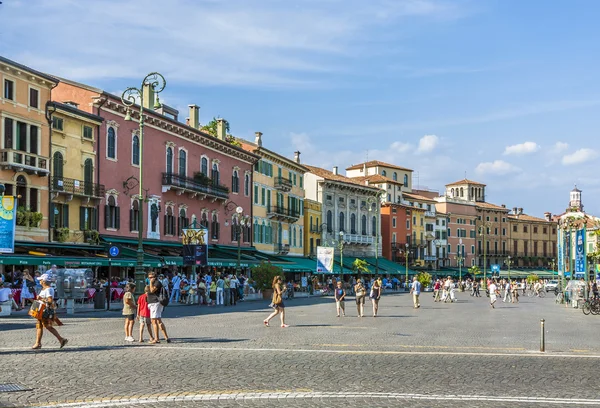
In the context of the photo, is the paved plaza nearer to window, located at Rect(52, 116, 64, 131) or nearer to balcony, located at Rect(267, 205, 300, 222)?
window, located at Rect(52, 116, 64, 131)

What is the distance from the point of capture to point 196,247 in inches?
1633

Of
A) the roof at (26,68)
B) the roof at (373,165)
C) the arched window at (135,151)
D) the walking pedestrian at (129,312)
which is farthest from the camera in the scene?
the roof at (373,165)

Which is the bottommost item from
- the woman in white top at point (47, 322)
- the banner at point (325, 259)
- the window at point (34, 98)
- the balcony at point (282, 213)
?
the woman in white top at point (47, 322)

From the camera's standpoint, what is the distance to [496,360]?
54.4ft

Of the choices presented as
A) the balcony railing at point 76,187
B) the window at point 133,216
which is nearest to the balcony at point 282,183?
the window at point 133,216

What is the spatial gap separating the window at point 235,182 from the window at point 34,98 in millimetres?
25193

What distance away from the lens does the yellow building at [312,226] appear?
8419 centimetres

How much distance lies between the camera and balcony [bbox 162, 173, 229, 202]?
177 feet

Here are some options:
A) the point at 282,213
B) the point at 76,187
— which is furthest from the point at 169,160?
the point at 282,213

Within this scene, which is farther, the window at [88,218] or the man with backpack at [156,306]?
the window at [88,218]

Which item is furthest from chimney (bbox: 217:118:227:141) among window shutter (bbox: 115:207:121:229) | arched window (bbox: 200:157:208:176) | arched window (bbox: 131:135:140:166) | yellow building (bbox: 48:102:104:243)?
yellow building (bbox: 48:102:104:243)

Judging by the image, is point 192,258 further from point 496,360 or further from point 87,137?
point 496,360

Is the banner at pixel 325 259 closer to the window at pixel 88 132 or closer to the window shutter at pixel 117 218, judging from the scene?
the window shutter at pixel 117 218

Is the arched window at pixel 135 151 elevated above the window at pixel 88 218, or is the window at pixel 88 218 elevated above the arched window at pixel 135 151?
the arched window at pixel 135 151
